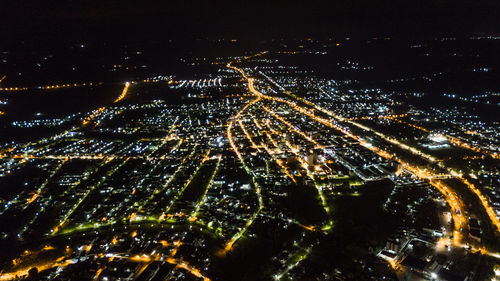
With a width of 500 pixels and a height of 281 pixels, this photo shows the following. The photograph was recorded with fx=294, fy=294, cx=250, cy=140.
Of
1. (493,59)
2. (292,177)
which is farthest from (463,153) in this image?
(493,59)

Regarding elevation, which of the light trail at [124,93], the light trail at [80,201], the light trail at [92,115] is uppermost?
the light trail at [124,93]

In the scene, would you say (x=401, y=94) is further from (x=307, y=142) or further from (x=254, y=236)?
(x=254, y=236)

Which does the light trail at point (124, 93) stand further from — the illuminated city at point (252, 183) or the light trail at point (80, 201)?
the light trail at point (80, 201)

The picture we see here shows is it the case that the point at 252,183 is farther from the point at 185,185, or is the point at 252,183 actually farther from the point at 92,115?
the point at 92,115

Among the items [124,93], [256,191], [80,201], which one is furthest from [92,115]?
[256,191]

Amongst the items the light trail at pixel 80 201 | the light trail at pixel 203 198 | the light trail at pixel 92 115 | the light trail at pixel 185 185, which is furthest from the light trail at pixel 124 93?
the light trail at pixel 203 198

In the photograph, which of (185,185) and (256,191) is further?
(185,185)

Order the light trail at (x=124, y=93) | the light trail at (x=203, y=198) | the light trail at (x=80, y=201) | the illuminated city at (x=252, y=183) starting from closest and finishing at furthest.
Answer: the illuminated city at (x=252, y=183) < the light trail at (x=80, y=201) < the light trail at (x=203, y=198) < the light trail at (x=124, y=93)

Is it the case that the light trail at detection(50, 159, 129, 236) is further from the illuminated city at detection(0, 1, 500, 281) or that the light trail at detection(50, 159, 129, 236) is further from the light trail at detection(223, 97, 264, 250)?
the light trail at detection(223, 97, 264, 250)
